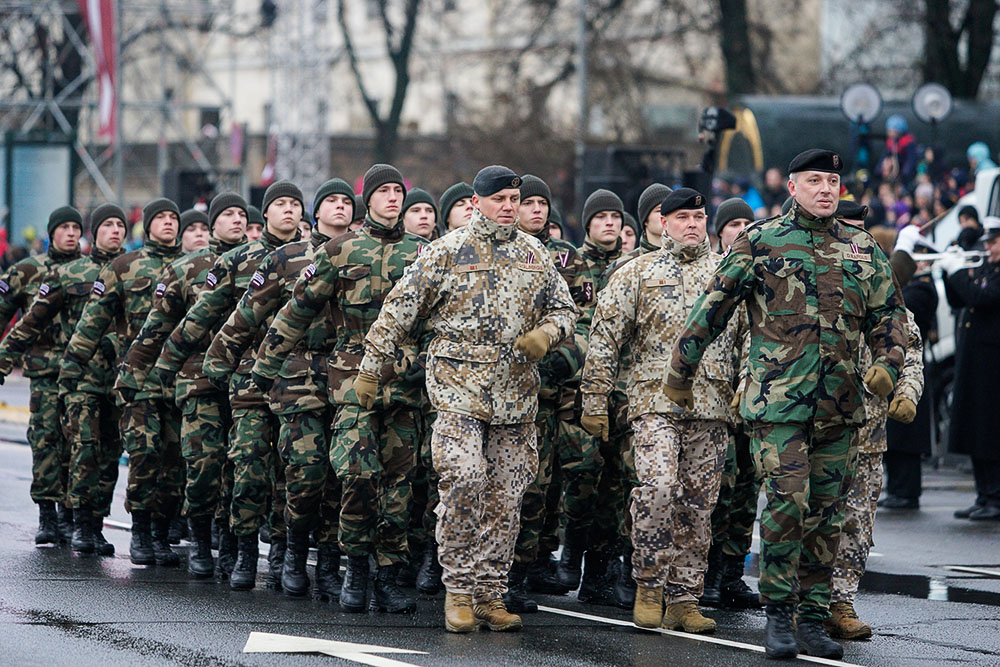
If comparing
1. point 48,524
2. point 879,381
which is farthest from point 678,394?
point 48,524

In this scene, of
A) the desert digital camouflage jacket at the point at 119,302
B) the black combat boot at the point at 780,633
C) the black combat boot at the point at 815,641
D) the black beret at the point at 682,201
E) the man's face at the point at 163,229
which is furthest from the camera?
the man's face at the point at 163,229

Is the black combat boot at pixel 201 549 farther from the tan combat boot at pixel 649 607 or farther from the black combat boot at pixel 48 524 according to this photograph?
the tan combat boot at pixel 649 607

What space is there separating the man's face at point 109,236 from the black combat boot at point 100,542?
5.86 ft

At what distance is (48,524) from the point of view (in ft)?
37.0

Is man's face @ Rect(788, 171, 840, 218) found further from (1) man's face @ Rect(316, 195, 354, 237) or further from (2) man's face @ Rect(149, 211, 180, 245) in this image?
(2) man's face @ Rect(149, 211, 180, 245)

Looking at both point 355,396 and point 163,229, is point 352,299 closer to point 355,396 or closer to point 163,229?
point 355,396

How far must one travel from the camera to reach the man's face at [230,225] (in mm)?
10523

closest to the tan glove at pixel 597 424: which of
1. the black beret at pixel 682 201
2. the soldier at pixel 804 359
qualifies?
the soldier at pixel 804 359

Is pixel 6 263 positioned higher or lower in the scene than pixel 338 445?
higher

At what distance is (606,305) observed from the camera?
866cm

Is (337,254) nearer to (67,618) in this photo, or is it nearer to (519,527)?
(519,527)

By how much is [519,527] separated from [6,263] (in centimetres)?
1906

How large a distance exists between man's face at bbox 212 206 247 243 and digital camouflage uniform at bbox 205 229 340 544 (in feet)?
3.72

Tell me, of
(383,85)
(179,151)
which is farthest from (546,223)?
(383,85)
